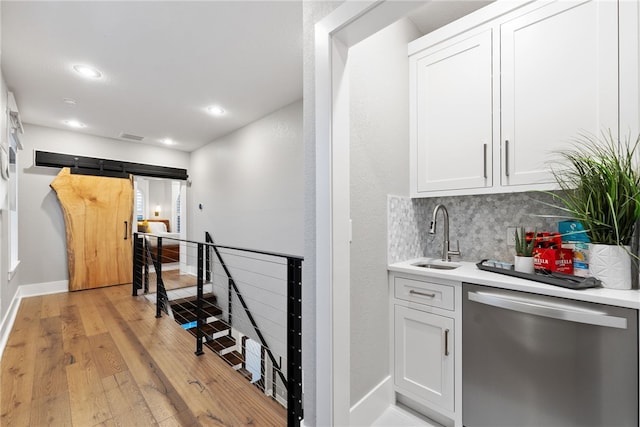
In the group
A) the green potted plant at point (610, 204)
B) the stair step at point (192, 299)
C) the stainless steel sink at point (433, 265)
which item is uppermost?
the green potted plant at point (610, 204)

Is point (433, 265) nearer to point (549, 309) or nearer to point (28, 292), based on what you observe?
point (549, 309)

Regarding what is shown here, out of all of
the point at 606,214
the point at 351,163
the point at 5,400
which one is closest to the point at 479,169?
the point at 606,214

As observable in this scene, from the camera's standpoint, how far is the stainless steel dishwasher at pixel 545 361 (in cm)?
106

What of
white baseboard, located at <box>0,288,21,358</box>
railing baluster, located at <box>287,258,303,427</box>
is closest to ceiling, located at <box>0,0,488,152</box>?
railing baluster, located at <box>287,258,303,427</box>

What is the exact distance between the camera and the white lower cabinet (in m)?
1.51

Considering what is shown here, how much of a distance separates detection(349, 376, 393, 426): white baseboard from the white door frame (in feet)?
0.45

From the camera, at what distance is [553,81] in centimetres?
145

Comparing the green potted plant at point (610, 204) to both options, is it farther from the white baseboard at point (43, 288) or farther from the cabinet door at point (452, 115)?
the white baseboard at point (43, 288)

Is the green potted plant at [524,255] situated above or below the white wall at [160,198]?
below

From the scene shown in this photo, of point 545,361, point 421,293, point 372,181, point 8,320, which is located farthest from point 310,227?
point 8,320

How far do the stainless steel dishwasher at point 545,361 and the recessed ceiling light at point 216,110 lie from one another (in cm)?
338

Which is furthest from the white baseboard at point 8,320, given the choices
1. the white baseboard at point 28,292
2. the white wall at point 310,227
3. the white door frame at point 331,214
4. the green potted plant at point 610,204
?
the green potted plant at point 610,204

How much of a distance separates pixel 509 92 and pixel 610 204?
2.57 ft

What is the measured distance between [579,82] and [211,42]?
7.86 ft
